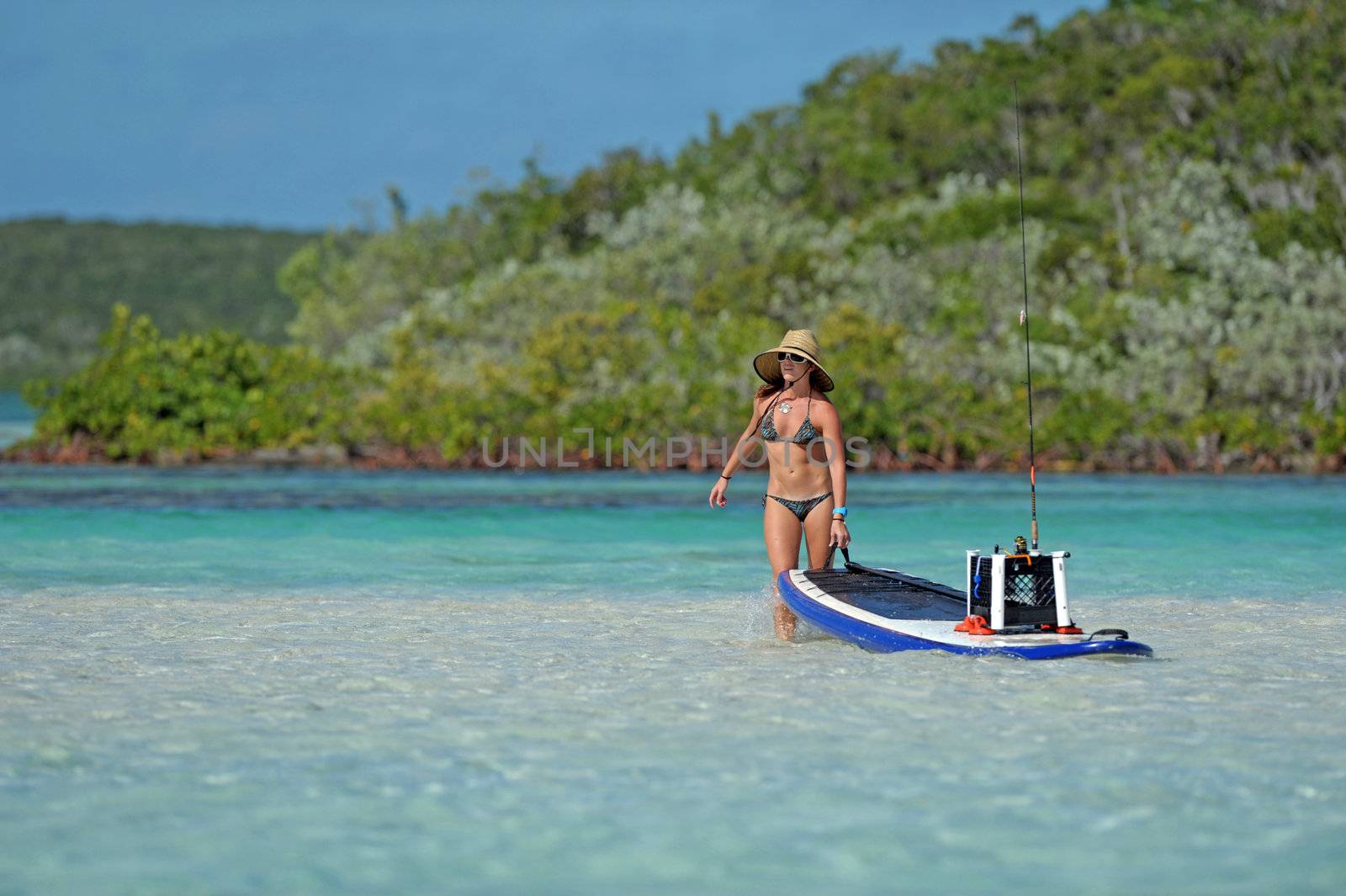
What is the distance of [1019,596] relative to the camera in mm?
8430

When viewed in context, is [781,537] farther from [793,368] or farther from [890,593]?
[793,368]

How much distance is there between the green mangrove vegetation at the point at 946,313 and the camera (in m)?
30.4

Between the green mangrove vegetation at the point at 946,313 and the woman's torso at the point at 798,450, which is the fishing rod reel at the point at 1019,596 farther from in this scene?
the green mangrove vegetation at the point at 946,313

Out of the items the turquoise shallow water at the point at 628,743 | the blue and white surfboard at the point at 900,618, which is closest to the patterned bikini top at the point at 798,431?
the blue and white surfboard at the point at 900,618

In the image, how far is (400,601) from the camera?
12719 millimetres

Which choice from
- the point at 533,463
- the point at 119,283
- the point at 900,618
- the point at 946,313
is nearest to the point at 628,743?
the point at 900,618

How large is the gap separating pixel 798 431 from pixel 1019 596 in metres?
1.54

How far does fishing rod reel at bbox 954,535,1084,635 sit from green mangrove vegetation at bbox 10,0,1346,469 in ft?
71.2

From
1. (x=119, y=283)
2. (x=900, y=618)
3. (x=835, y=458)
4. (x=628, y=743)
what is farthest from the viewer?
(x=119, y=283)

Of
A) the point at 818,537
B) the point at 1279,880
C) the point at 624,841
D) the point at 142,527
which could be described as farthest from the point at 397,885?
the point at 142,527

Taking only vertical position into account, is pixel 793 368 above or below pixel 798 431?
above

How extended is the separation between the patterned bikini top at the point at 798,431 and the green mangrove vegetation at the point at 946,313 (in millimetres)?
21158

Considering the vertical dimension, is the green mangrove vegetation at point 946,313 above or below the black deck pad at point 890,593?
above

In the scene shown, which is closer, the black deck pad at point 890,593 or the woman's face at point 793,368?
the black deck pad at point 890,593
